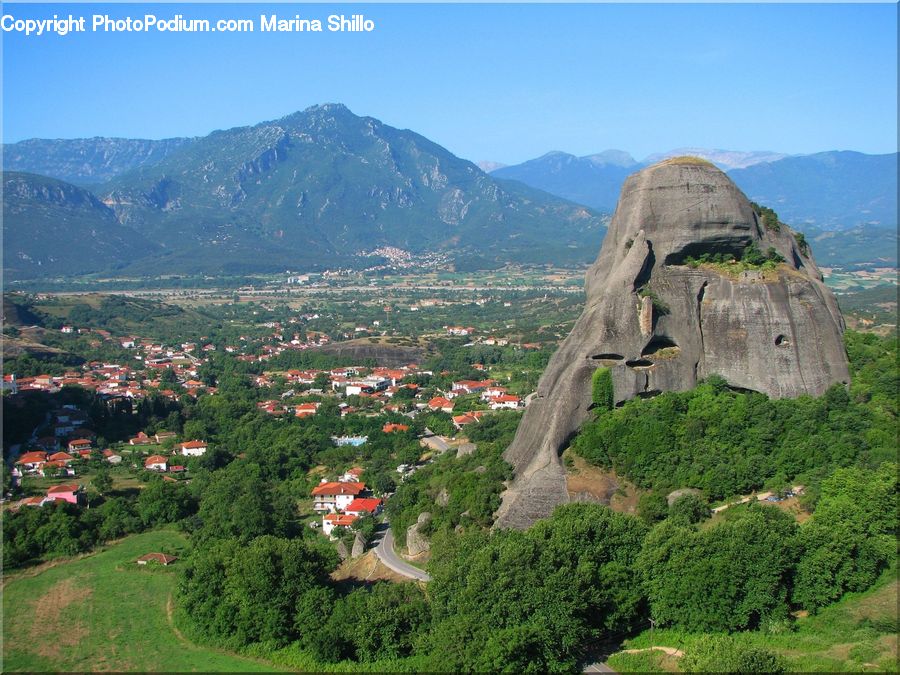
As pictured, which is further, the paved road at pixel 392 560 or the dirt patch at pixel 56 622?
the paved road at pixel 392 560

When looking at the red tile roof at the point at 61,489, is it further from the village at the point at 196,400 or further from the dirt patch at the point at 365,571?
the dirt patch at the point at 365,571

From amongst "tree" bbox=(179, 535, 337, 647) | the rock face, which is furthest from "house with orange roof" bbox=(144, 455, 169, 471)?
the rock face

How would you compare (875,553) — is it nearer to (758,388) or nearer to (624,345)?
(758,388)

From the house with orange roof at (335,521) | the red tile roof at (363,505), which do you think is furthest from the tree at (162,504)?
the red tile roof at (363,505)

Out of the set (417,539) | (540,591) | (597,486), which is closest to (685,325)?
(597,486)

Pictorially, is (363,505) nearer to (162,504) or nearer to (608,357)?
(162,504)

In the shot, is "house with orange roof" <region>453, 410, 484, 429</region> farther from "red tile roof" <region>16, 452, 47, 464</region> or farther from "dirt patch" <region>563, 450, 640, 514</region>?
"dirt patch" <region>563, 450, 640, 514</region>
